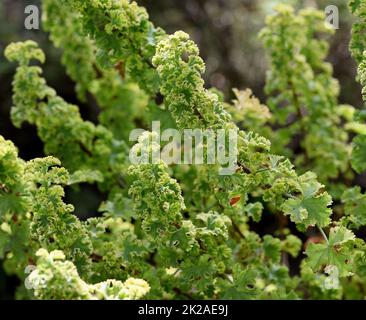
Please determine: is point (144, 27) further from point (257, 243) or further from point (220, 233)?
point (257, 243)

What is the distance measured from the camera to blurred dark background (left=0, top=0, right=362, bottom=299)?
5.92 meters

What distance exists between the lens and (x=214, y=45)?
6.43 meters

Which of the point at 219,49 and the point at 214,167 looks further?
the point at 219,49

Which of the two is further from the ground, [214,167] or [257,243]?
[214,167]

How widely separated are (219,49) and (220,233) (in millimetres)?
4317

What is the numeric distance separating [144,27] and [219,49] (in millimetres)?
3947

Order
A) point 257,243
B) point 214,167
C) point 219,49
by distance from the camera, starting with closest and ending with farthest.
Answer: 1. point 214,167
2. point 257,243
3. point 219,49

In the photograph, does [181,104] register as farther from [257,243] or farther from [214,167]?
[257,243]

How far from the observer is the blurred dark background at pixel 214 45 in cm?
592
